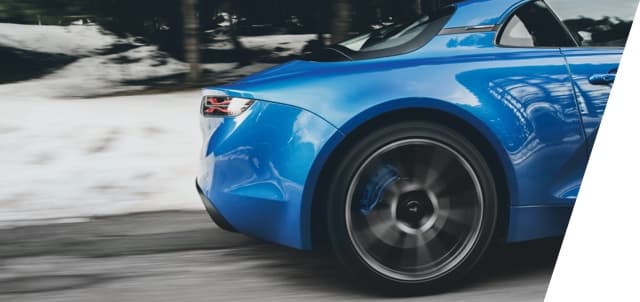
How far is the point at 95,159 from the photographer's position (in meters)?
6.71

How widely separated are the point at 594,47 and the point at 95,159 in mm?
4458

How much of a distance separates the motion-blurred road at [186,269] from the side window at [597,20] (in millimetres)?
1150

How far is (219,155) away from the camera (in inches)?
142

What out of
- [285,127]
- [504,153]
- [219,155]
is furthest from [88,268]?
[504,153]

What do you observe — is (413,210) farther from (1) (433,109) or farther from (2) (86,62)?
(2) (86,62)

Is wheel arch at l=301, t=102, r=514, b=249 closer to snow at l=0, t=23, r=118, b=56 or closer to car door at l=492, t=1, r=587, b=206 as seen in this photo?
car door at l=492, t=1, r=587, b=206


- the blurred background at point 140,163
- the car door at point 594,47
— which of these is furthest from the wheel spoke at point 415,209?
the car door at point 594,47

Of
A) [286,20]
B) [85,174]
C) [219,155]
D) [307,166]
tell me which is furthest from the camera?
[286,20]

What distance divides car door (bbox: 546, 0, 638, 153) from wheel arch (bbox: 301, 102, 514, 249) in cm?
41

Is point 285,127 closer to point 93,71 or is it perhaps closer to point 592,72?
point 592,72

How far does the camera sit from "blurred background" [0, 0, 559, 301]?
377 centimetres

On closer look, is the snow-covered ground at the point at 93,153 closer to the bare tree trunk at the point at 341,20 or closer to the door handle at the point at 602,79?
the bare tree trunk at the point at 341,20

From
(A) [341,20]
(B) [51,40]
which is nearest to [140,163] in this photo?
(A) [341,20]

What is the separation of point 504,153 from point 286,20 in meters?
12.2
